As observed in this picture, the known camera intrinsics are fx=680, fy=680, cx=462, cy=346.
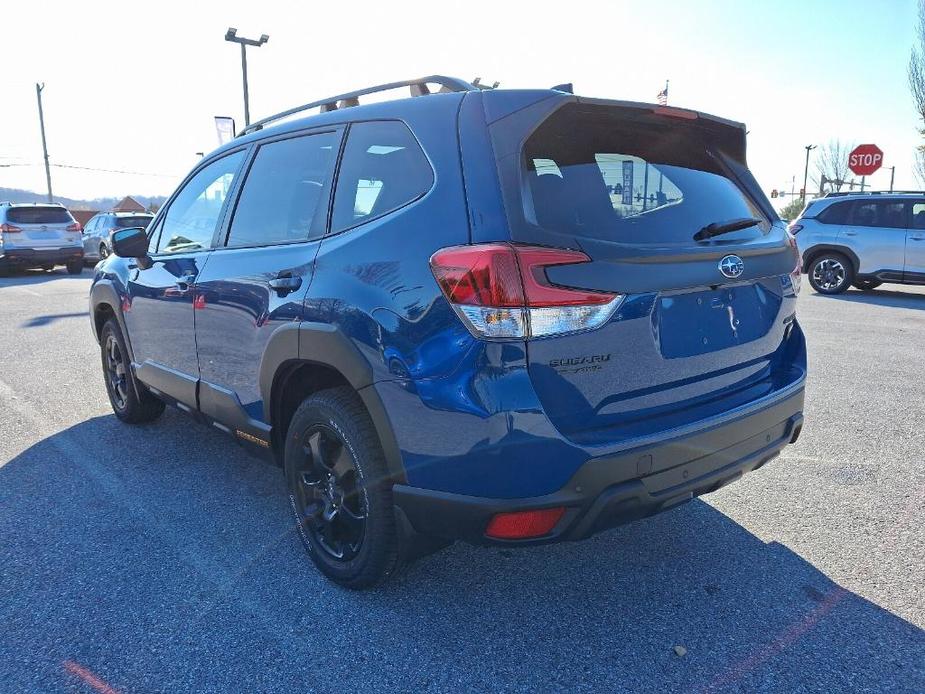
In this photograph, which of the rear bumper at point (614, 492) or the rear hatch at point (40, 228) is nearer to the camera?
the rear bumper at point (614, 492)

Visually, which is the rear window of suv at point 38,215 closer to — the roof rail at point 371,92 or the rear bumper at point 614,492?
the roof rail at point 371,92

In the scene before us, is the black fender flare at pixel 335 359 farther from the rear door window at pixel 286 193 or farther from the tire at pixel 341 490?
the rear door window at pixel 286 193

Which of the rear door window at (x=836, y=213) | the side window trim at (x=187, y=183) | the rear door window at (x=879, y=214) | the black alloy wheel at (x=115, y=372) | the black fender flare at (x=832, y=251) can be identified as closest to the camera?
the side window trim at (x=187, y=183)

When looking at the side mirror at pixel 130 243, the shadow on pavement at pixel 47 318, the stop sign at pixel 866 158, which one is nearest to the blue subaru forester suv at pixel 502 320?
the side mirror at pixel 130 243

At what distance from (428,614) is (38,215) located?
17.6m

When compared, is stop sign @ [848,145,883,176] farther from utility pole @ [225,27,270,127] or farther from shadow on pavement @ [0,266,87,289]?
shadow on pavement @ [0,266,87,289]

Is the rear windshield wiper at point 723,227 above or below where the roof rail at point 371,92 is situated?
below

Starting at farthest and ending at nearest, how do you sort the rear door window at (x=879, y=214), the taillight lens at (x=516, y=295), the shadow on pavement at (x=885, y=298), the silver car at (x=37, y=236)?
the silver car at (x=37, y=236) → the rear door window at (x=879, y=214) → the shadow on pavement at (x=885, y=298) → the taillight lens at (x=516, y=295)

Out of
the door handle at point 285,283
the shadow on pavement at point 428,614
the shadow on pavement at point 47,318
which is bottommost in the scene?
the shadow on pavement at point 428,614

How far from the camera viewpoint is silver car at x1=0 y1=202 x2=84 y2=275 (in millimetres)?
15875

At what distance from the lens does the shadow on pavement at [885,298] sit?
10.9m

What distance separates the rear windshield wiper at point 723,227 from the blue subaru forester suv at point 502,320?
11mm

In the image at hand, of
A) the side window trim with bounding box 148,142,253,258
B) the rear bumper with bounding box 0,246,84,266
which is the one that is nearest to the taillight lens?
the side window trim with bounding box 148,142,253,258

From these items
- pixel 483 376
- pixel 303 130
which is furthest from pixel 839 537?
pixel 303 130
